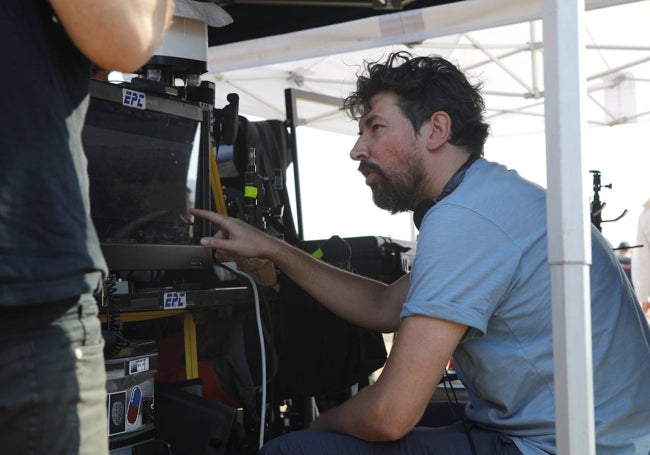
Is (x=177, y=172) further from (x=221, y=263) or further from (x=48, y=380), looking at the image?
(x=48, y=380)

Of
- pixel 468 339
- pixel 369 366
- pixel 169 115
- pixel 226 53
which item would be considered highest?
pixel 226 53

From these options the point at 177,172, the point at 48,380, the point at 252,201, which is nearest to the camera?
the point at 48,380

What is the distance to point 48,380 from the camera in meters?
0.96

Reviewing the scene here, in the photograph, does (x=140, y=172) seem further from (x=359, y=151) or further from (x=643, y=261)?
(x=643, y=261)

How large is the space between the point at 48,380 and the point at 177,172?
3.40ft

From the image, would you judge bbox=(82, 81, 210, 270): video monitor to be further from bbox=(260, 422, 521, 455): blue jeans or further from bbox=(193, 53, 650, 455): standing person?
bbox=(260, 422, 521, 455): blue jeans

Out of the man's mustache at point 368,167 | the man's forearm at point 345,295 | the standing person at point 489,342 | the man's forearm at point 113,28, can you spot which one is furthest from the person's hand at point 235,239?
the man's forearm at point 113,28

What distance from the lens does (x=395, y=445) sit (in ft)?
5.78

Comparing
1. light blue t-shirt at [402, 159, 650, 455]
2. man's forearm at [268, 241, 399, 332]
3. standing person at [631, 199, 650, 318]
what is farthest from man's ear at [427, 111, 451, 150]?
standing person at [631, 199, 650, 318]

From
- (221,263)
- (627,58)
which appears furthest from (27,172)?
(627,58)

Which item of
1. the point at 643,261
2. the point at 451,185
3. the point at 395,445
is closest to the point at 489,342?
the point at 395,445

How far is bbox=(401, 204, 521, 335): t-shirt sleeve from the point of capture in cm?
161

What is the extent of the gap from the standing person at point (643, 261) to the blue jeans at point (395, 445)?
346 cm

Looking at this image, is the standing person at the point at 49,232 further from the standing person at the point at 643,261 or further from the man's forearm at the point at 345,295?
the standing person at the point at 643,261
